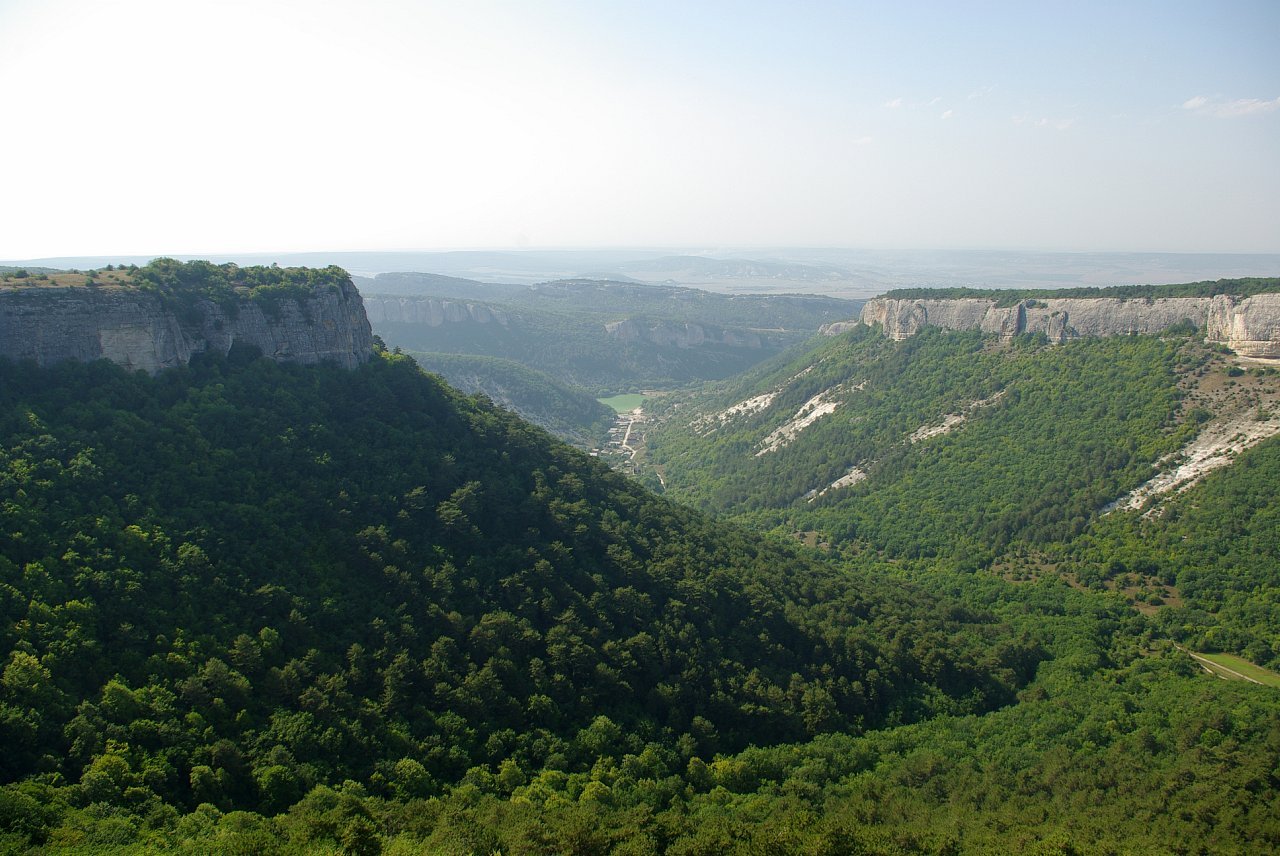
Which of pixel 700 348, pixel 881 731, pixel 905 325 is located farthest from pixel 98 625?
pixel 700 348

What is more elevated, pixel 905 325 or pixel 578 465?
pixel 905 325

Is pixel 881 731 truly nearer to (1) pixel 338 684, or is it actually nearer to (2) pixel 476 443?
(1) pixel 338 684

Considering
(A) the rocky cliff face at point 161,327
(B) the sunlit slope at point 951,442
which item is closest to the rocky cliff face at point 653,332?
(B) the sunlit slope at point 951,442

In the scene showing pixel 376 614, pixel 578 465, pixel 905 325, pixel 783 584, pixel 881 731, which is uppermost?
pixel 905 325

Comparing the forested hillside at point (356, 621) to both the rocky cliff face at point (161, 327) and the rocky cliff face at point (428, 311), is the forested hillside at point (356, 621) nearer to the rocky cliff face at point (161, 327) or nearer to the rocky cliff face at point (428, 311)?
the rocky cliff face at point (161, 327)

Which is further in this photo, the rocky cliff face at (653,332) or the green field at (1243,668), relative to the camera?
the rocky cliff face at (653,332)

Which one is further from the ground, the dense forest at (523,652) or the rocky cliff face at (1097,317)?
the rocky cliff face at (1097,317)
